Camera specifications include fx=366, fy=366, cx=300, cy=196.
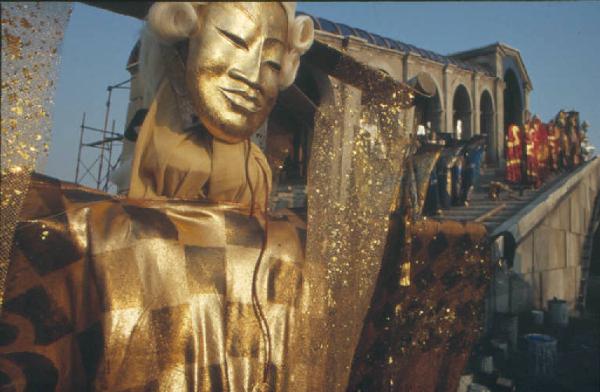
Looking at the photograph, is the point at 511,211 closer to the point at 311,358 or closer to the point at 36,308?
the point at 311,358

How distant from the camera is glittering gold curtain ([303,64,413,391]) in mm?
1643

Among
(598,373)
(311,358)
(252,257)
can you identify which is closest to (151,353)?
(252,257)

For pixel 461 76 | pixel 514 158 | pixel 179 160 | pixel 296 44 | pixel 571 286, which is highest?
pixel 461 76

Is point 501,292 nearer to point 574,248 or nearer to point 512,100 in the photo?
point 574,248

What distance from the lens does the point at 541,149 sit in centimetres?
1037

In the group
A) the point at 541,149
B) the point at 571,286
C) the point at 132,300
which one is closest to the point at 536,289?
the point at 571,286

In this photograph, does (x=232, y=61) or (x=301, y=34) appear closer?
(x=232, y=61)

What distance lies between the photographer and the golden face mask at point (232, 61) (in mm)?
1415

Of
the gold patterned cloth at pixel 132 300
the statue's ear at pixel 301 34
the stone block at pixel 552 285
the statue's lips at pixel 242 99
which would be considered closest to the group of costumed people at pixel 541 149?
the stone block at pixel 552 285

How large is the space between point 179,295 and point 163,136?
27.4 inches

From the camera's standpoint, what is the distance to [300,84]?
2.04m

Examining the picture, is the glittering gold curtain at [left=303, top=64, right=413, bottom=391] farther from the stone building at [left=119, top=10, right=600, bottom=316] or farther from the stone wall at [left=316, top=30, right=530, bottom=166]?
the stone wall at [left=316, top=30, right=530, bottom=166]

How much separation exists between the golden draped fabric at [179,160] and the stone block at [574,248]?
908cm

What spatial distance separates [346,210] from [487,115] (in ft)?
63.8
